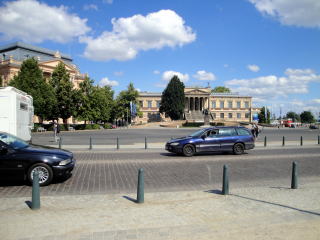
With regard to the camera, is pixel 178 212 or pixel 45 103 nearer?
pixel 178 212

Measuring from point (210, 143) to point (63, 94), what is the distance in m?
40.4

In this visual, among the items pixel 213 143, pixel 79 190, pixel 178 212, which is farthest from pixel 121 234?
pixel 213 143

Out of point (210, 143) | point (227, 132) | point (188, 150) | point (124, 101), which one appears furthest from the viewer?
point (124, 101)

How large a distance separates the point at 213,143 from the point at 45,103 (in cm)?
3885

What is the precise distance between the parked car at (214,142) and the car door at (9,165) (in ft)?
27.6

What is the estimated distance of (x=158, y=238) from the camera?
161 inches

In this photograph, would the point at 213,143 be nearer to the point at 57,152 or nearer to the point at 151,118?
the point at 57,152

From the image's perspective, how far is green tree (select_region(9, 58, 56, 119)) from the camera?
148 feet

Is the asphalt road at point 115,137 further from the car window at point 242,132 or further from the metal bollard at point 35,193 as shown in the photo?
the metal bollard at point 35,193

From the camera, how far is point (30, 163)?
7359 mm

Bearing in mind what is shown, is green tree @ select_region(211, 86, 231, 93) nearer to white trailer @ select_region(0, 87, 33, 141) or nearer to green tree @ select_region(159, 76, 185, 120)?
green tree @ select_region(159, 76, 185, 120)

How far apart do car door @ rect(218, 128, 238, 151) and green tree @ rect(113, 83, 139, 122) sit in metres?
69.7

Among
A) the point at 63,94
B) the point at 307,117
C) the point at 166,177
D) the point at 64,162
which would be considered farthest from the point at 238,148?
the point at 307,117

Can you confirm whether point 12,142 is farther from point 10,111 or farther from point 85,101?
point 85,101
